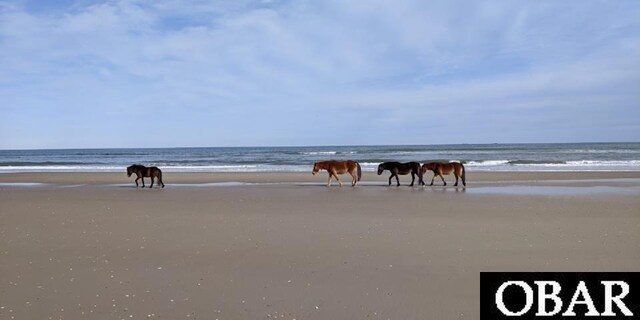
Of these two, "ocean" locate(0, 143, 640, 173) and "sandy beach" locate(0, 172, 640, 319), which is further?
"ocean" locate(0, 143, 640, 173)

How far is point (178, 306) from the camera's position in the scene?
4117mm

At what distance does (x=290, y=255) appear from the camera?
580 centimetres

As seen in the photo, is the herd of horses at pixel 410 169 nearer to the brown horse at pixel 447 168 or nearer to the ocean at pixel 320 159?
the brown horse at pixel 447 168

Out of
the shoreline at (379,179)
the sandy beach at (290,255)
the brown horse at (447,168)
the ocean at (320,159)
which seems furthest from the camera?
the ocean at (320,159)

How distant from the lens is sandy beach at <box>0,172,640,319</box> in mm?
4141

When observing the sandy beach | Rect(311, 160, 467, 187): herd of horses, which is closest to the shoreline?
Rect(311, 160, 467, 187): herd of horses

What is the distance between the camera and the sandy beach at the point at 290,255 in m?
4.14

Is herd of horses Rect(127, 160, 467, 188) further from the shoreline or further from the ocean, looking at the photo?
the ocean

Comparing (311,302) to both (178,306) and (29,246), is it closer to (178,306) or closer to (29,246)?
(178,306)

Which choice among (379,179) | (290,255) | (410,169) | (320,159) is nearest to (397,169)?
(410,169)

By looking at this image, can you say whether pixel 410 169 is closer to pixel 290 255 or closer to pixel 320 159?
pixel 290 255

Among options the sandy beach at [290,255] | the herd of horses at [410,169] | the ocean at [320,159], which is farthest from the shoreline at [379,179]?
the sandy beach at [290,255]

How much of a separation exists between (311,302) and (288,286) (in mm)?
497

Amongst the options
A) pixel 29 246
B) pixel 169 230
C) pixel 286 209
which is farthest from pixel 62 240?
pixel 286 209
